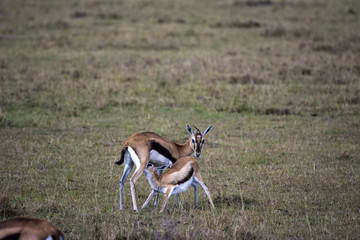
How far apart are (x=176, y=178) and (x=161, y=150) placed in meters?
0.75

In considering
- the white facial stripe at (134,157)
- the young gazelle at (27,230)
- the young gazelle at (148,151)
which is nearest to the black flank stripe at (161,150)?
the young gazelle at (148,151)

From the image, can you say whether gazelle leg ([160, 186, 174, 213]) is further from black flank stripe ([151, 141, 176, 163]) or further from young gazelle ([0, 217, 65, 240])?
young gazelle ([0, 217, 65, 240])

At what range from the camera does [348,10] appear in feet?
76.6

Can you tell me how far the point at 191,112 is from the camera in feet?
37.8

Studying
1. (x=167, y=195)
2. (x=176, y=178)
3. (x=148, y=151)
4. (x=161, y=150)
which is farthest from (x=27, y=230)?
(x=161, y=150)

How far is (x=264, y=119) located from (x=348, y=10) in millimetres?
14313

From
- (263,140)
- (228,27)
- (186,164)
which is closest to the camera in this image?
(186,164)

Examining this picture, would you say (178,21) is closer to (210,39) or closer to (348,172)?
(210,39)

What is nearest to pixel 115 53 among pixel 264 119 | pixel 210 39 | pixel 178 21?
pixel 210 39

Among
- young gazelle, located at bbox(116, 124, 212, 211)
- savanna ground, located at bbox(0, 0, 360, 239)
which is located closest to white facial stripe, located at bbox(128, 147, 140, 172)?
young gazelle, located at bbox(116, 124, 212, 211)

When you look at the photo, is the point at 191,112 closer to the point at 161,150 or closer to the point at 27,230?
the point at 161,150

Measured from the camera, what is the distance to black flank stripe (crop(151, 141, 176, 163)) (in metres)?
6.61

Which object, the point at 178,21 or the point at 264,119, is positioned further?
the point at 178,21

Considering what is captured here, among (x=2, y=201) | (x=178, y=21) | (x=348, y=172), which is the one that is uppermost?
(x=178, y=21)
